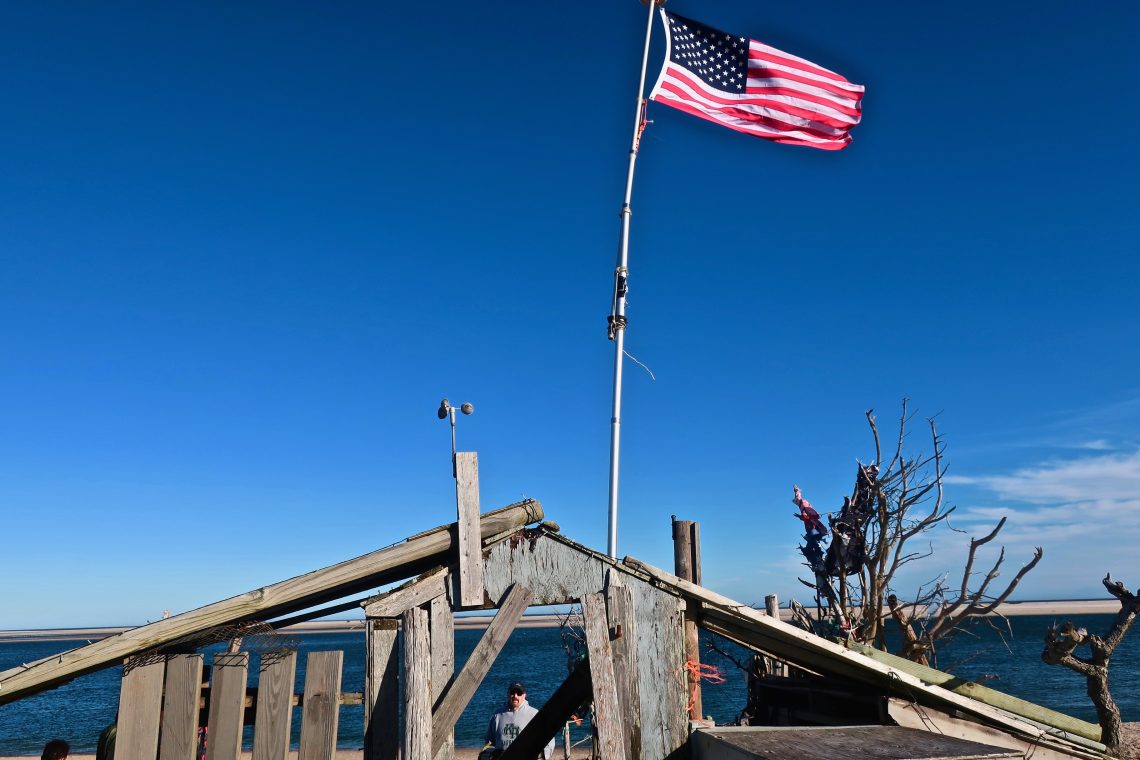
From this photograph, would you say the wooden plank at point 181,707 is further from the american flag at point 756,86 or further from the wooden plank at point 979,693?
the american flag at point 756,86

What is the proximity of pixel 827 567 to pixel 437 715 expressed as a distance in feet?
20.2

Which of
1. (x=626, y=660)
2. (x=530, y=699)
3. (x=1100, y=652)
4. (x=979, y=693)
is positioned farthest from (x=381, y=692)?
(x=530, y=699)

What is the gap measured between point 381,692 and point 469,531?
1492 millimetres

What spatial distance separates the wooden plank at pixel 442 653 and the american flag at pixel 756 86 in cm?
691

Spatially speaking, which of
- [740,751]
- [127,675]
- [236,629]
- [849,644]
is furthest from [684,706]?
[127,675]

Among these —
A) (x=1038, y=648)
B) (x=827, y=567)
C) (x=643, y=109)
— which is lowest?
(x=1038, y=648)

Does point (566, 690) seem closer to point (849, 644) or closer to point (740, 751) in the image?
point (740, 751)

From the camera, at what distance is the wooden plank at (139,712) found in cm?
655

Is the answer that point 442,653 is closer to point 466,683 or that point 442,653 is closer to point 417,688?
point 466,683

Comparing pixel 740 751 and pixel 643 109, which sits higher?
pixel 643 109

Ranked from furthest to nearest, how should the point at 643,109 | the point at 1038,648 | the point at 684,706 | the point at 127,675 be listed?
1. the point at 1038,648
2. the point at 643,109
3. the point at 684,706
4. the point at 127,675

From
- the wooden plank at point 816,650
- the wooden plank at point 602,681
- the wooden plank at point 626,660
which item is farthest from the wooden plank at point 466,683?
the wooden plank at point 816,650

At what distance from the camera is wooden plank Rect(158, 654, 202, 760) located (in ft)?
21.7

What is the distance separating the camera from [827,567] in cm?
1114
